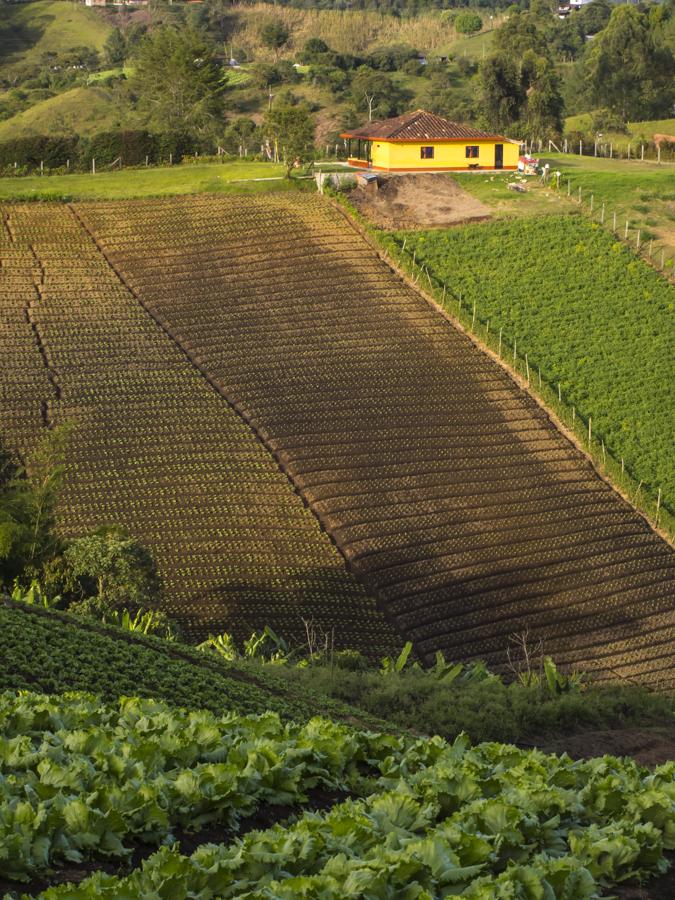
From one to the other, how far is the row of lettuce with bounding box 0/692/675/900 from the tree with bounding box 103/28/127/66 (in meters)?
103

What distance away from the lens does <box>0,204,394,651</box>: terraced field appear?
2836 centimetres

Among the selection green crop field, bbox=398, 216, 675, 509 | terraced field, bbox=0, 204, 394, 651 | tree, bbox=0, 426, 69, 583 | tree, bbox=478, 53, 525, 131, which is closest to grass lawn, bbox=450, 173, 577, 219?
green crop field, bbox=398, 216, 675, 509

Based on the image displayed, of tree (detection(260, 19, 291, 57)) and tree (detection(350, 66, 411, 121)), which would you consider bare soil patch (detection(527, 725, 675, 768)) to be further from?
tree (detection(260, 19, 291, 57))

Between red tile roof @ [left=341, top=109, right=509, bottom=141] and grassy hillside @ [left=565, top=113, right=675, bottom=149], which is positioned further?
grassy hillside @ [left=565, top=113, right=675, bottom=149]

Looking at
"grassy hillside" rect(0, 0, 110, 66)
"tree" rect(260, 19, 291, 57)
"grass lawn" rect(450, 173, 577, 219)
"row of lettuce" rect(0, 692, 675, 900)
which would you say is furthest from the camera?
"grassy hillside" rect(0, 0, 110, 66)

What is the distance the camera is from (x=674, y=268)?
158 ft

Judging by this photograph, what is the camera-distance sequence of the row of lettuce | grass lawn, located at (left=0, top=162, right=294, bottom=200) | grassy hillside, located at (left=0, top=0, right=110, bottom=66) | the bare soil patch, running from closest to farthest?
the row of lettuce < the bare soil patch < grass lawn, located at (left=0, top=162, right=294, bottom=200) < grassy hillside, located at (left=0, top=0, right=110, bottom=66)

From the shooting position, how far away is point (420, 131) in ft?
184

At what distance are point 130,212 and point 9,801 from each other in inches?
1645

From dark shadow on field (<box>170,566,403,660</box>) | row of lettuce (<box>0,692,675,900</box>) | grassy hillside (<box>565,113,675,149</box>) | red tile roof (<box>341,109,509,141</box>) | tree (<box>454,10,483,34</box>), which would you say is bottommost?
dark shadow on field (<box>170,566,403,660</box>)

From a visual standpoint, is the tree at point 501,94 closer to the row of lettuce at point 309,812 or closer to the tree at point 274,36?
the tree at point 274,36

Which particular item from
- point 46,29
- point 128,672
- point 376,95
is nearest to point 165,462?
point 128,672

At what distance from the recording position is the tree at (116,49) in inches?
4345

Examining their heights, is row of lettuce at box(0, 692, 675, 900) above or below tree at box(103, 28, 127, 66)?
below
